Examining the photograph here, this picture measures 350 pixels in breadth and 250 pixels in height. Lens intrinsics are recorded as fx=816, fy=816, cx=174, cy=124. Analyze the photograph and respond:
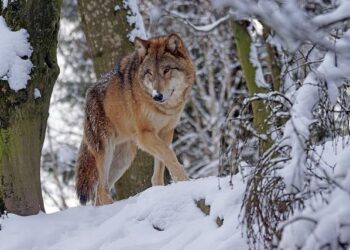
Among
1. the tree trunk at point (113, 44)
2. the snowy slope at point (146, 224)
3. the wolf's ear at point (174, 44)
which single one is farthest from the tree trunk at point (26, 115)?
the tree trunk at point (113, 44)

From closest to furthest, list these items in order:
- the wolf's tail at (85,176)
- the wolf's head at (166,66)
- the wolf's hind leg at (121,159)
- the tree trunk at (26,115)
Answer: the tree trunk at (26,115), the wolf's head at (166,66), the wolf's tail at (85,176), the wolf's hind leg at (121,159)

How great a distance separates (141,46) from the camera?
30.9 ft

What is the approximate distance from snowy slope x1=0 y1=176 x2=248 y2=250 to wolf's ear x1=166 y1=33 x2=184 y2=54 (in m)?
2.31

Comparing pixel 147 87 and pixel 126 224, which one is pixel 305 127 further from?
pixel 147 87

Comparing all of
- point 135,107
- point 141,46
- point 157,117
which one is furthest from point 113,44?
point 157,117

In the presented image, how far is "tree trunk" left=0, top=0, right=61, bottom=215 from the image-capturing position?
7973 millimetres

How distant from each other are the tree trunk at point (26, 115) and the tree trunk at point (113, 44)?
231cm

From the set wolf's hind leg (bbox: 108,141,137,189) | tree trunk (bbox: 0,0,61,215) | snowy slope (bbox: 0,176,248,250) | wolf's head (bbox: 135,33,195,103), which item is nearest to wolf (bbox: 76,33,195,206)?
wolf's head (bbox: 135,33,195,103)

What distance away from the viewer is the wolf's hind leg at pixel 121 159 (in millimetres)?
9863

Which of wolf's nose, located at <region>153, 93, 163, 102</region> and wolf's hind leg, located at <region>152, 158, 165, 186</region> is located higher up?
wolf's nose, located at <region>153, 93, 163, 102</region>

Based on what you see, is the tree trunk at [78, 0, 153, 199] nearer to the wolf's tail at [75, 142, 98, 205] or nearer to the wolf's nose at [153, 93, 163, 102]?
the wolf's tail at [75, 142, 98, 205]

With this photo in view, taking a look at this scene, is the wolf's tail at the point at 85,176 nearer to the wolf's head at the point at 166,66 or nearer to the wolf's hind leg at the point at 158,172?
the wolf's hind leg at the point at 158,172

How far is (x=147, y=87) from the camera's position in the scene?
30.5 ft

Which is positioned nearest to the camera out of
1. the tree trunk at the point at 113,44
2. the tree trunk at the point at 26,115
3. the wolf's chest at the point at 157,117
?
the tree trunk at the point at 26,115
